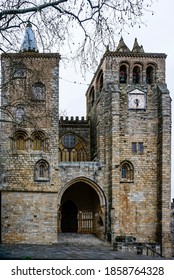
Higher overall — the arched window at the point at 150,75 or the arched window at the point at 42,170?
the arched window at the point at 150,75

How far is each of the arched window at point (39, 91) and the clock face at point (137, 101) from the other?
18.3 feet

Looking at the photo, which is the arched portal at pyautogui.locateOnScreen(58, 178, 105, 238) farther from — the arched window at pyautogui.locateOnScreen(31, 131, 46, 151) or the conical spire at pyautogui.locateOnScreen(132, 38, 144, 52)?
the conical spire at pyautogui.locateOnScreen(132, 38, 144, 52)

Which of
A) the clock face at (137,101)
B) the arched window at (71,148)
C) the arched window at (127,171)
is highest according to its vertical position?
the clock face at (137,101)

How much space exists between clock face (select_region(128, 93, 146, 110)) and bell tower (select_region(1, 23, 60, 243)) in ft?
15.6

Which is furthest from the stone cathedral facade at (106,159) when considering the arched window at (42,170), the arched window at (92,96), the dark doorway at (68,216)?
the arched window at (92,96)

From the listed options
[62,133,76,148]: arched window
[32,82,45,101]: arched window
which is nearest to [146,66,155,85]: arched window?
[32,82,45,101]: arched window

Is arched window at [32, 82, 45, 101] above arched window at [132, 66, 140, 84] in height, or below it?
below

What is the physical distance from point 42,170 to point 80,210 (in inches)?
247

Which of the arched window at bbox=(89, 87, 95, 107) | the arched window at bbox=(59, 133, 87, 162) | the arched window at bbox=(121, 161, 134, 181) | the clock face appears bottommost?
the arched window at bbox=(121, 161, 134, 181)

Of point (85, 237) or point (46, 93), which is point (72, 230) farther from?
point (46, 93)

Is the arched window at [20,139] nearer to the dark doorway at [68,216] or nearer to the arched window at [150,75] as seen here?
the dark doorway at [68,216]

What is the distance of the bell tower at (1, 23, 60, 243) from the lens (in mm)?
30312

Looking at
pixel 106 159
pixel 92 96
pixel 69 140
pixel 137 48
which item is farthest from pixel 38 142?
pixel 137 48

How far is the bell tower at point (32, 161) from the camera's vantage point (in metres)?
30.3
